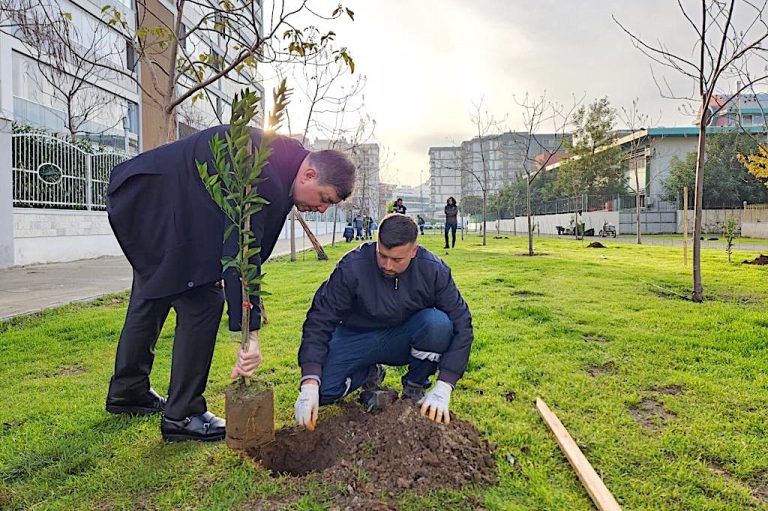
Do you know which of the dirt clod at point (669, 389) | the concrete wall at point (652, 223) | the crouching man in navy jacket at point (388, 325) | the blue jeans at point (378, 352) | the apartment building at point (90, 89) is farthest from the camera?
the concrete wall at point (652, 223)

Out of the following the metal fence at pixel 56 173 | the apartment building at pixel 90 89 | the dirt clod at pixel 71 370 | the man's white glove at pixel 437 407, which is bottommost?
the dirt clod at pixel 71 370

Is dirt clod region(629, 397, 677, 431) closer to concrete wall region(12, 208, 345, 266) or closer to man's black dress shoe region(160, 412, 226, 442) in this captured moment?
man's black dress shoe region(160, 412, 226, 442)

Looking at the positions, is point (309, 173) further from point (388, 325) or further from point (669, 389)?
point (669, 389)

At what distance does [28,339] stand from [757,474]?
17.7ft

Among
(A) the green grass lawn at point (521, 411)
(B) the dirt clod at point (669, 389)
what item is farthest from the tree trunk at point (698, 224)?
(B) the dirt clod at point (669, 389)

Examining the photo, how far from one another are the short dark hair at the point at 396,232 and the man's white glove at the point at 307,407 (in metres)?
0.78

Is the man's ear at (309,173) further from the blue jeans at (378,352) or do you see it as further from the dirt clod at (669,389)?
the dirt clod at (669,389)

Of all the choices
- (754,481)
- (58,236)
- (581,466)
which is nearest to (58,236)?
(58,236)

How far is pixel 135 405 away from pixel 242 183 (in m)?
1.55

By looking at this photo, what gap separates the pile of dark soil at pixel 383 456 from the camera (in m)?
2.11

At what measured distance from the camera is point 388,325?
9.67 ft

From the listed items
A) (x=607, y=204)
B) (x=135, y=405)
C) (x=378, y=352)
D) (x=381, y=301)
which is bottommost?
(x=135, y=405)

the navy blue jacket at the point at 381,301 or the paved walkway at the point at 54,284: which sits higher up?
the navy blue jacket at the point at 381,301

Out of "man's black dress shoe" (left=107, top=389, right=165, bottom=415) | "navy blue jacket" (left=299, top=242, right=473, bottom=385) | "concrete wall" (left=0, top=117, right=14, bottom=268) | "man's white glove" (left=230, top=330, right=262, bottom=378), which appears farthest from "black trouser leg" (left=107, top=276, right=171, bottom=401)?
"concrete wall" (left=0, top=117, right=14, bottom=268)
